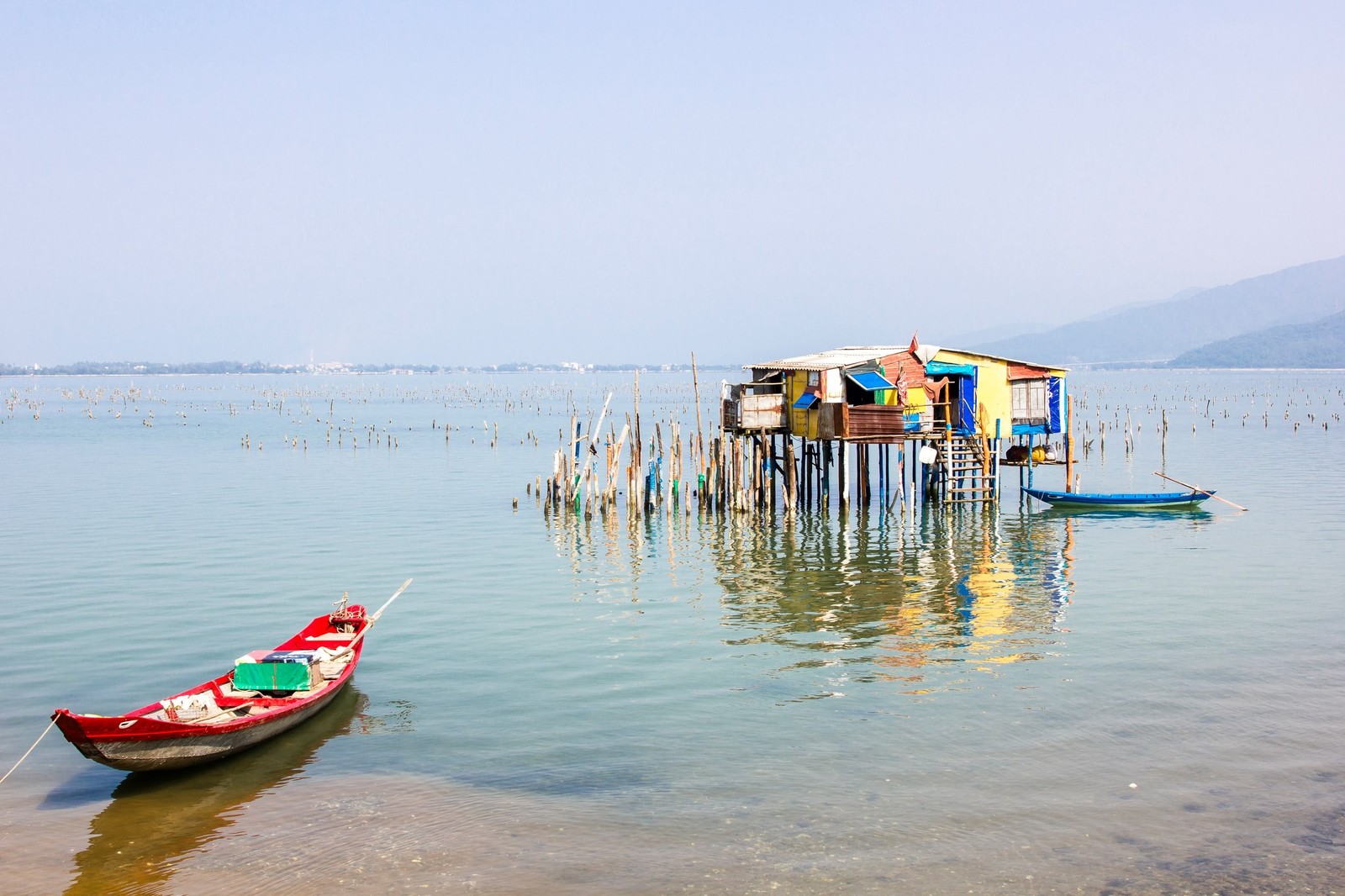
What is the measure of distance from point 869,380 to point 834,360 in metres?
2.33

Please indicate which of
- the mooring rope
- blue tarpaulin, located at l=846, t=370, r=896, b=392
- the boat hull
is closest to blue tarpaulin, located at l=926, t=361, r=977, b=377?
blue tarpaulin, located at l=846, t=370, r=896, b=392

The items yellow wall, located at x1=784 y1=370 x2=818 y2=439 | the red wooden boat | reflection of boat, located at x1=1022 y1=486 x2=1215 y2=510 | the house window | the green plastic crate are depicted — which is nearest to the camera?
the red wooden boat

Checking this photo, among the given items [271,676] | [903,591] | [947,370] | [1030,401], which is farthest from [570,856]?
[1030,401]

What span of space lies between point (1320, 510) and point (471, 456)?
44776 millimetres

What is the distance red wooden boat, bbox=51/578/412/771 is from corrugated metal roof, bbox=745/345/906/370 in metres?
23.5

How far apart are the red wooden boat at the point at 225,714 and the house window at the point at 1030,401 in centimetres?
2949

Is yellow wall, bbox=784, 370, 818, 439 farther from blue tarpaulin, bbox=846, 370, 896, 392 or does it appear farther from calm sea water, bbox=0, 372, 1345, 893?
calm sea water, bbox=0, 372, 1345, 893

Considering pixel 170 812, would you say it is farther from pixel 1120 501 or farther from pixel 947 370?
pixel 1120 501

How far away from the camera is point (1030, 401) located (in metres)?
43.4

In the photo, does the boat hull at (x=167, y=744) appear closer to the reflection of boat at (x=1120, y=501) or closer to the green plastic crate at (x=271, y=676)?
the green plastic crate at (x=271, y=676)

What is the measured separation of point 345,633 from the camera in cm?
2208

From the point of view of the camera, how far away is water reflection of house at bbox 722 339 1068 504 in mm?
40375

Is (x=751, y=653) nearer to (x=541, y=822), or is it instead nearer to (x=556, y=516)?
(x=541, y=822)

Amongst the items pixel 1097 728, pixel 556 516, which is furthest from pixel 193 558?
pixel 1097 728
